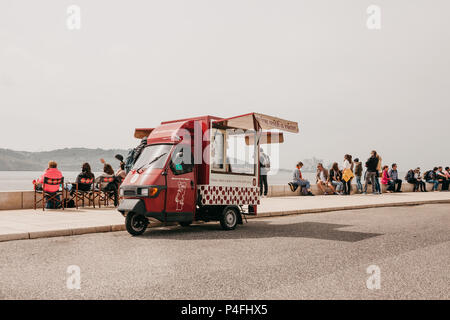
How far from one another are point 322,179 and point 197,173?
14.2 meters

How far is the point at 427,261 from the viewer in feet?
20.3

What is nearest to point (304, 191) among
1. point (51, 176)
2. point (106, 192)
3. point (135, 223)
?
point (106, 192)

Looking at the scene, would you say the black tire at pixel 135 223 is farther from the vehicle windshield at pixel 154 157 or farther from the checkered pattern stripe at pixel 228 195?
the checkered pattern stripe at pixel 228 195

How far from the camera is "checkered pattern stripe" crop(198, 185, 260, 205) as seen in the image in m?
9.66

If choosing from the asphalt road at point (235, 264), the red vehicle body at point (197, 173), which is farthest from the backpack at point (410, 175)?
the red vehicle body at point (197, 173)

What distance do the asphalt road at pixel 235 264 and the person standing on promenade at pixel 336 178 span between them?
1258 centimetres

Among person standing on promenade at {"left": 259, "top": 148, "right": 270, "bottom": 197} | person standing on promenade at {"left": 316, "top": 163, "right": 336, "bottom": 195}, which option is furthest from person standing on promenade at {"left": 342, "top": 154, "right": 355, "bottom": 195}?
person standing on promenade at {"left": 259, "top": 148, "right": 270, "bottom": 197}

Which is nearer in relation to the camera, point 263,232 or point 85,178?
point 263,232

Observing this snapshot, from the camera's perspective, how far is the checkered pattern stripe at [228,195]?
966 centimetres

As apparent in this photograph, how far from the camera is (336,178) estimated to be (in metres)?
22.7

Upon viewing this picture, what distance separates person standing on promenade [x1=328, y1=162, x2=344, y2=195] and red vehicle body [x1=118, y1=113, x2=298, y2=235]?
40.8 feet

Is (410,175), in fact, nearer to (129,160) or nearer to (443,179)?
(443,179)
